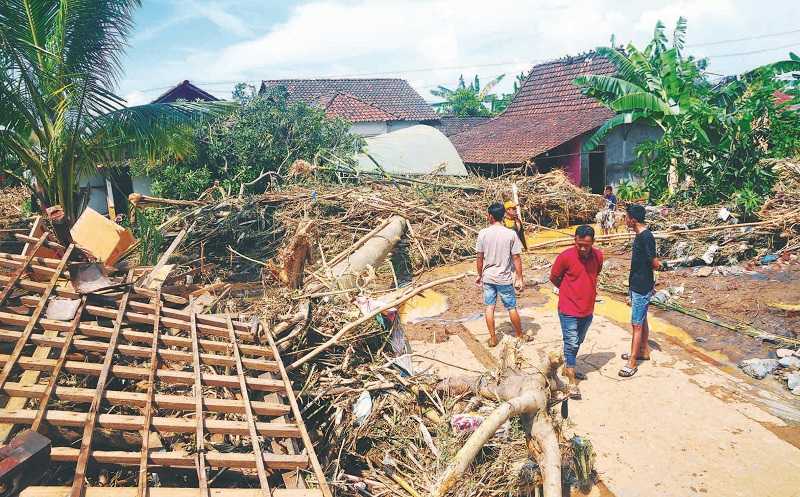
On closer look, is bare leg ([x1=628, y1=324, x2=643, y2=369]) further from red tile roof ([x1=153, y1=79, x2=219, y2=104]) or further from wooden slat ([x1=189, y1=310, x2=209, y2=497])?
red tile roof ([x1=153, y1=79, x2=219, y2=104])

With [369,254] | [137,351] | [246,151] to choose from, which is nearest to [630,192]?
[369,254]

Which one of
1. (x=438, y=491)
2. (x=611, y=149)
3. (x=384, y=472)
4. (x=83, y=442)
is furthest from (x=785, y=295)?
(x=611, y=149)

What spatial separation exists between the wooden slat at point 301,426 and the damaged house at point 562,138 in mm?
11364

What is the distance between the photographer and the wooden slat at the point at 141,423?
113 inches

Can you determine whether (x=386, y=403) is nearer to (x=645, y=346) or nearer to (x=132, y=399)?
(x=132, y=399)

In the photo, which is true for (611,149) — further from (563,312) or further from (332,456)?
(332,456)

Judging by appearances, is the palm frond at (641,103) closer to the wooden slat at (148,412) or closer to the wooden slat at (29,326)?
the wooden slat at (148,412)

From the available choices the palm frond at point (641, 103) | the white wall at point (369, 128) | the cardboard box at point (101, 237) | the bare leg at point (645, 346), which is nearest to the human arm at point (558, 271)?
the bare leg at point (645, 346)

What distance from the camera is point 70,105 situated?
714 centimetres

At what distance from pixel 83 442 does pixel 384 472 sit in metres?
1.90

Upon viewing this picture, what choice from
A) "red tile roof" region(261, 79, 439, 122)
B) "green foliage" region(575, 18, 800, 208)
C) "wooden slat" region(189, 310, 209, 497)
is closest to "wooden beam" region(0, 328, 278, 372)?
"wooden slat" region(189, 310, 209, 497)

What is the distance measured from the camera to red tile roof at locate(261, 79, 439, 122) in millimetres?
27094

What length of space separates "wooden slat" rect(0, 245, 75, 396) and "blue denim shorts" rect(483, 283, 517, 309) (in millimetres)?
4063

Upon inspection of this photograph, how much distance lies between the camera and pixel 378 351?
4.55 meters
